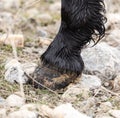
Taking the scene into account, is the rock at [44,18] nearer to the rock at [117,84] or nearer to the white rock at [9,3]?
the white rock at [9,3]

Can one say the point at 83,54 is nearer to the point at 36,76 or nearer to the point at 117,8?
the point at 36,76

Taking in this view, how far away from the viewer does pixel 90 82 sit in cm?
386

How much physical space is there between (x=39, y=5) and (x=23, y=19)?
4.04 feet

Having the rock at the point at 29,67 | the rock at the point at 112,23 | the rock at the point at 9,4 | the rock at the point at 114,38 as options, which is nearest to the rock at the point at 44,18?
the rock at the point at 9,4

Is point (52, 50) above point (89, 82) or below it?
above

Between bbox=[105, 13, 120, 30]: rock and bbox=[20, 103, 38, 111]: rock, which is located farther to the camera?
bbox=[105, 13, 120, 30]: rock

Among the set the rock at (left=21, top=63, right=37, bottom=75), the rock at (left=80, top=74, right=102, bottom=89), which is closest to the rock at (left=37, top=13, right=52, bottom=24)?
the rock at (left=21, top=63, right=37, bottom=75)

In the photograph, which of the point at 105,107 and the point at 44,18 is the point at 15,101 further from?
the point at 44,18

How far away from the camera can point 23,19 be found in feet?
19.8

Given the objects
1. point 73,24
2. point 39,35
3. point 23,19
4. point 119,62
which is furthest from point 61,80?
point 23,19

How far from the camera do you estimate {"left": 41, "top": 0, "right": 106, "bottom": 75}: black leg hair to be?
368 centimetres

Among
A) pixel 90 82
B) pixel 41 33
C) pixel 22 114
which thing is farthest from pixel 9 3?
pixel 22 114

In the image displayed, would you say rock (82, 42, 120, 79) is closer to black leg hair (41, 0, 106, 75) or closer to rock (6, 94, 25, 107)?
black leg hair (41, 0, 106, 75)

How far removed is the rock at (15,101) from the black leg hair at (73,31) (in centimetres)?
40
